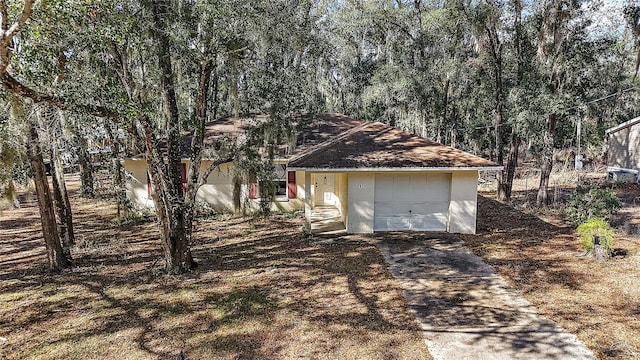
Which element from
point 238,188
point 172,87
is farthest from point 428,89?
point 172,87

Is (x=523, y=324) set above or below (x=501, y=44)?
below

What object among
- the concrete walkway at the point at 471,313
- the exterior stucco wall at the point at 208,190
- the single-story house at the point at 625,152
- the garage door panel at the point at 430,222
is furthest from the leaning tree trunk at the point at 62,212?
the single-story house at the point at 625,152

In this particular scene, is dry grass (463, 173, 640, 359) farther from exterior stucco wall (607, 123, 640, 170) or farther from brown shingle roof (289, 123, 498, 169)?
exterior stucco wall (607, 123, 640, 170)

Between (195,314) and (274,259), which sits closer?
(195,314)

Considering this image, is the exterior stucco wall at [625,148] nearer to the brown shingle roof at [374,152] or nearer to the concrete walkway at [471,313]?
the brown shingle roof at [374,152]

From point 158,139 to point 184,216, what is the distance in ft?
5.59

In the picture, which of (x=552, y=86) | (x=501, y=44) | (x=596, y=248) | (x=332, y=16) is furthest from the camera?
(x=332, y=16)

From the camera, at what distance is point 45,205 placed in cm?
770

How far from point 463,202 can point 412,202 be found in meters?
1.47

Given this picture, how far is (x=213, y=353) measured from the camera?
493cm

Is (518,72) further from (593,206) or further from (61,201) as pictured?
(61,201)

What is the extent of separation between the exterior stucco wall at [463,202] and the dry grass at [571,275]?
0.48 metres

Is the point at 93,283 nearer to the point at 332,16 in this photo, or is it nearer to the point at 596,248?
the point at 596,248

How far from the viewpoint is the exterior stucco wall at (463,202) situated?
10602 millimetres
